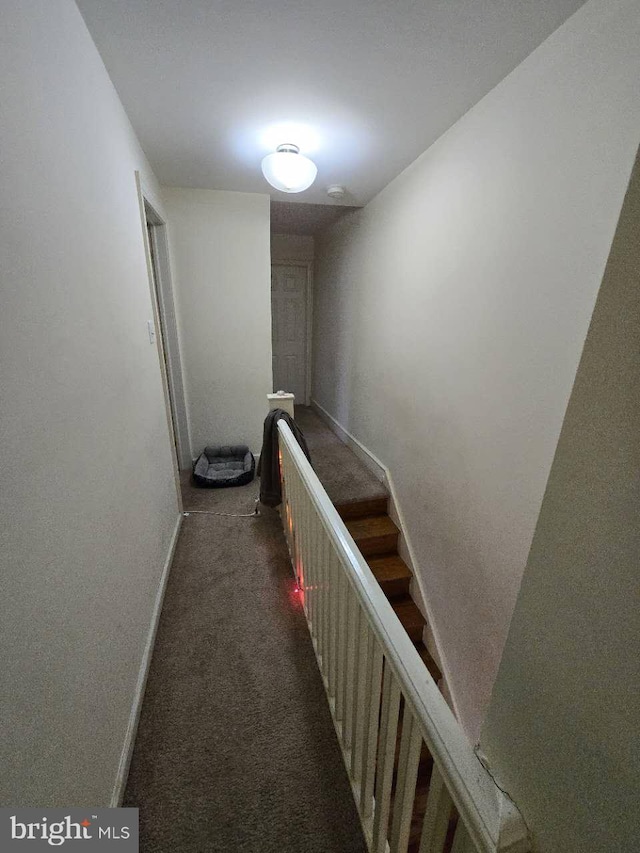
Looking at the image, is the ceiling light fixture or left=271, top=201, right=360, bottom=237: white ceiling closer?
the ceiling light fixture

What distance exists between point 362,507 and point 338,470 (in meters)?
0.48

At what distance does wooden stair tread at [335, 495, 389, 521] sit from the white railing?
89cm

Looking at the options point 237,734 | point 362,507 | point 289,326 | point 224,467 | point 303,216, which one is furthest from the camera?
point 289,326

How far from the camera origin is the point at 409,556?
2.15 metres

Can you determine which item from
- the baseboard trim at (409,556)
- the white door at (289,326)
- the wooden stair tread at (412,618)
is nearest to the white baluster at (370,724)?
the baseboard trim at (409,556)

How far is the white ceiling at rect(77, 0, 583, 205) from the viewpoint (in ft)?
3.27

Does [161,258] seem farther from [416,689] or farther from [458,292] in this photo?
[416,689]

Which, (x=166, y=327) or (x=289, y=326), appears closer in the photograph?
(x=166, y=327)

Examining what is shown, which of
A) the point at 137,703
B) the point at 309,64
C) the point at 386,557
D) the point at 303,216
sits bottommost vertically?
the point at 386,557

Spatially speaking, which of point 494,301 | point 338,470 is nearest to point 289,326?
point 338,470

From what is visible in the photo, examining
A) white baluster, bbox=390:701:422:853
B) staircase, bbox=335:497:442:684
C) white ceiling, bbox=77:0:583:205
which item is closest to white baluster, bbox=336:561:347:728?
white baluster, bbox=390:701:422:853

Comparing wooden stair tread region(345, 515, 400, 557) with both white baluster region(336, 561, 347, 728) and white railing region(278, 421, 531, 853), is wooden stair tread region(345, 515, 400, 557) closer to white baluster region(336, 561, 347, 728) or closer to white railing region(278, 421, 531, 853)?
white railing region(278, 421, 531, 853)

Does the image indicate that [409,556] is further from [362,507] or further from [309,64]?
[309,64]

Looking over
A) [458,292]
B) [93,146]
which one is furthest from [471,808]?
[93,146]
